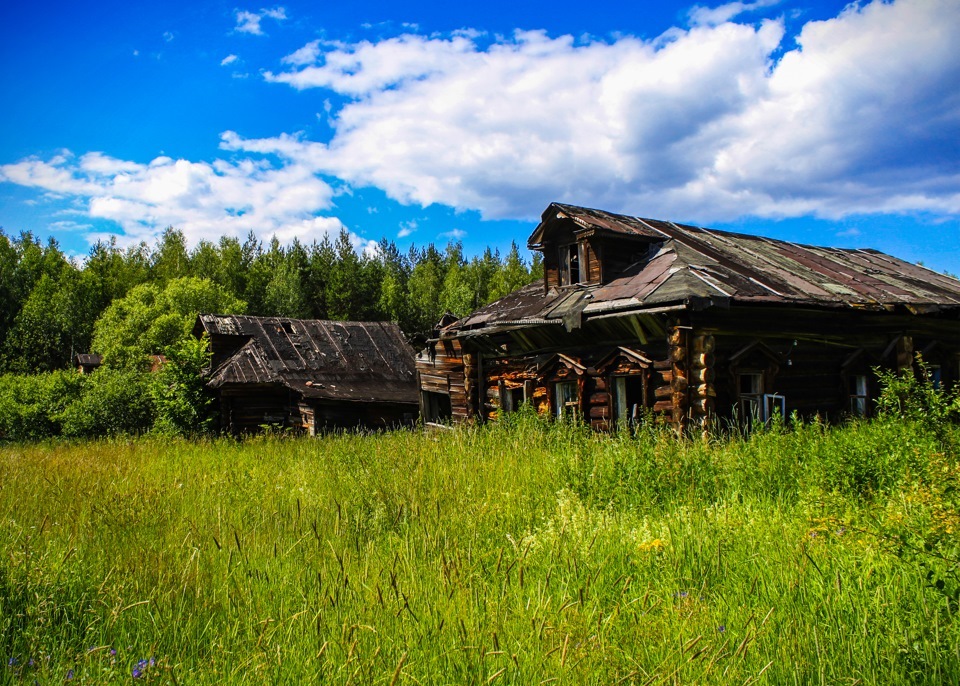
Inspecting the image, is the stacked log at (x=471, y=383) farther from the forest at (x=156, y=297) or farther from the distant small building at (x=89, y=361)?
the distant small building at (x=89, y=361)

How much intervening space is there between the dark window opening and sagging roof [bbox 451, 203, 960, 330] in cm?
419

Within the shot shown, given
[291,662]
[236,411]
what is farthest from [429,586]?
[236,411]

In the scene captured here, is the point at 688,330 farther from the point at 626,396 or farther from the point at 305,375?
the point at 305,375

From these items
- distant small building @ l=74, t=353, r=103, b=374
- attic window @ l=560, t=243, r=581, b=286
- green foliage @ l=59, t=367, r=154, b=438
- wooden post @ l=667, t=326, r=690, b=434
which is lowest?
green foliage @ l=59, t=367, r=154, b=438

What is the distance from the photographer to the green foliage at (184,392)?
856 inches

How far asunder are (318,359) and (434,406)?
6.63 metres

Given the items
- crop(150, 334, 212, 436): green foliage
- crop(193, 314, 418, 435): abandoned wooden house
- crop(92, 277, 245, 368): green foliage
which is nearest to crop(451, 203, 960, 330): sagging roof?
A: crop(193, 314, 418, 435): abandoned wooden house

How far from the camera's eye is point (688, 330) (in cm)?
1090

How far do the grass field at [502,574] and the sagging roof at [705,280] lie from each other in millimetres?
5237

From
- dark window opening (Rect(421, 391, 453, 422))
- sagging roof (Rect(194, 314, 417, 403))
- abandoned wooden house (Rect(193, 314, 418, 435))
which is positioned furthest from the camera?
sagging roof (Rect(194, 314, 417, 403))

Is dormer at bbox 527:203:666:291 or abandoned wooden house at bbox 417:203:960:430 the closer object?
abandoned wooden house at bbox 417:203:960:430

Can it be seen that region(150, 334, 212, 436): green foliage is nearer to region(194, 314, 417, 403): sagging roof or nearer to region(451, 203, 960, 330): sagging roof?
region(194, 314, 417, 403): sagging roof

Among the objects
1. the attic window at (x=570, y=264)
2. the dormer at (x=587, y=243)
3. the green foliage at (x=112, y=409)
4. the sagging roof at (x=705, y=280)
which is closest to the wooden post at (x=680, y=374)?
the sagging roof at (x=705, y=280)

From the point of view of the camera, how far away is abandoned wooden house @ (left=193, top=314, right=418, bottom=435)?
22.3 m
